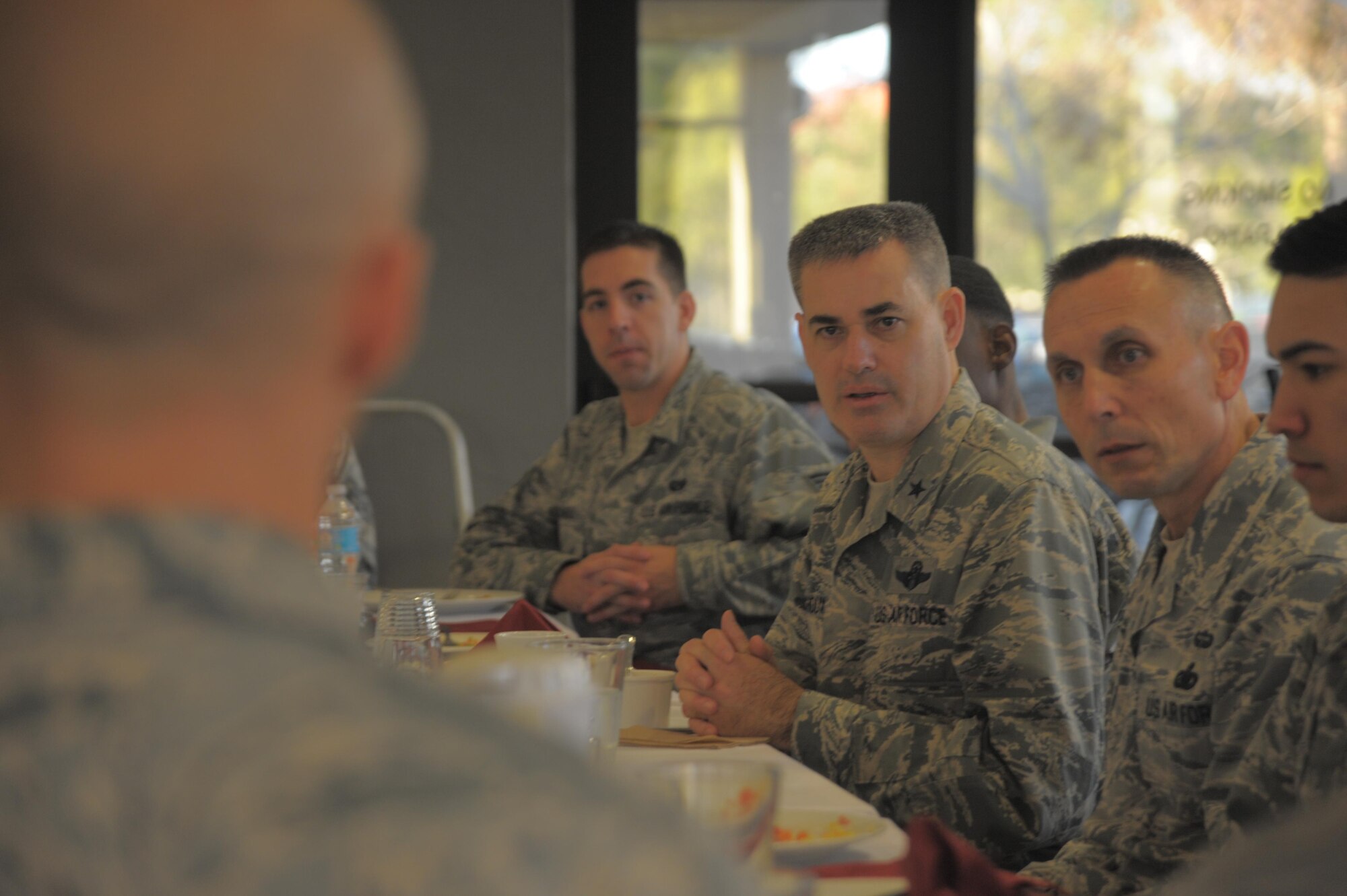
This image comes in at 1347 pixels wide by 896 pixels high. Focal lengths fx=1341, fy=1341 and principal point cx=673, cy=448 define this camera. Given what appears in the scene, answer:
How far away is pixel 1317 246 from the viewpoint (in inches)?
53.9

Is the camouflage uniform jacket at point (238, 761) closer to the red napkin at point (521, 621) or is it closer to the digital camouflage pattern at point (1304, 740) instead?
the digital camouflage pattern at point (1304, 740)

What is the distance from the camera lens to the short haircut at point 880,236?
2359 millimetres

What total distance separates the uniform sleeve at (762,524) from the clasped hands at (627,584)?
34 mm

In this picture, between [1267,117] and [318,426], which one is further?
[1267,117]

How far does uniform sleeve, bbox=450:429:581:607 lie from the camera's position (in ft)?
11.1

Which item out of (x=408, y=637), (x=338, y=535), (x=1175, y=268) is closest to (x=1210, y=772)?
(x=1175, y=268)

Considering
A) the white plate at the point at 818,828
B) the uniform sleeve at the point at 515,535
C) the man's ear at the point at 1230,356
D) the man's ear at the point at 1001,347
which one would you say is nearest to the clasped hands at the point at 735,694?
the white plate at the point at 818,828

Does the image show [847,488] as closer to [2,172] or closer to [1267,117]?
[2,172]

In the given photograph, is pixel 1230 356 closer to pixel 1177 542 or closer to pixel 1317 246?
pixel 1177 542

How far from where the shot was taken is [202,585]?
20.1 inches

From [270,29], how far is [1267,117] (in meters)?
4.91

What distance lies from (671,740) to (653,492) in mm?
1686

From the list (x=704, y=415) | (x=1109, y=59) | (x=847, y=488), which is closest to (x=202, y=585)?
(x=847, y=488)

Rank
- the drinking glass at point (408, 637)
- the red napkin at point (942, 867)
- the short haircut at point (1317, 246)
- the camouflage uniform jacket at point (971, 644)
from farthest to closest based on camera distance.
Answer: the camouflage uniform jacket at point (971, 644) < the drinking glass at point (408, 637) < the short haircut at point (1317, 246) < the red napkin at point (942, 867)
